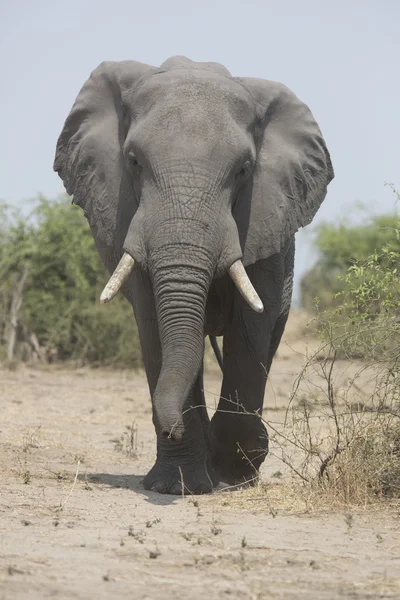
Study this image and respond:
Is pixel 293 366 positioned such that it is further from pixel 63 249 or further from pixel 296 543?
pixel 296 543

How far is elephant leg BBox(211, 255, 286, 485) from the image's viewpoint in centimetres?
783

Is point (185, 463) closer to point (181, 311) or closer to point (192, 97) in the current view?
point (181, 311)

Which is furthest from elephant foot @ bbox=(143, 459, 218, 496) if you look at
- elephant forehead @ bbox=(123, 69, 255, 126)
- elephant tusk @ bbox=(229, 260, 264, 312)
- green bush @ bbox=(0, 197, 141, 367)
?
green bush @ bbox=(0, 197, 141, 367)

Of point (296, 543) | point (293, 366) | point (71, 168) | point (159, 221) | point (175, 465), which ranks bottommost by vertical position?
point (296, 543)

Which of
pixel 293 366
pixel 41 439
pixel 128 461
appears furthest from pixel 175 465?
pixel 293 366

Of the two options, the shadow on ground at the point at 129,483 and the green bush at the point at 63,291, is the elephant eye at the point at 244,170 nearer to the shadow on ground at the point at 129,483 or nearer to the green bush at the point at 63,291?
the shadow on ground at the point at 129,483

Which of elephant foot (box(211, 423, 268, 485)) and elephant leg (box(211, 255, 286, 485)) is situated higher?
elephant leg (box(211, 255, 286, 485))

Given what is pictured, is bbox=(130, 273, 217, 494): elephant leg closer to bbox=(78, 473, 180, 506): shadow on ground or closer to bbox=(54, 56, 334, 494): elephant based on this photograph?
bbox=(54, 56, 334, 494): elephant

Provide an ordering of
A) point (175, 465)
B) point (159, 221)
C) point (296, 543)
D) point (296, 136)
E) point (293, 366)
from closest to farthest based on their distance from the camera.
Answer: point (296, 543), point (159, 221), point (175, 465), point (296, 136), point (293, 366)

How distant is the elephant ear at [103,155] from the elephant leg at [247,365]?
913mm

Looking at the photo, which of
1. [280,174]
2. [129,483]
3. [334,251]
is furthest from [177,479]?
[334,251]

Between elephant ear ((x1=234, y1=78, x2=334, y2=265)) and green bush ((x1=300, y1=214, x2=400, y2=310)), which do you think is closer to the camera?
elephant ear ((x1=234, y1=78, x2=334, y2=265))

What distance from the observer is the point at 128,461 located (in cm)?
959

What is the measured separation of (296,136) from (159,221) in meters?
1.72
